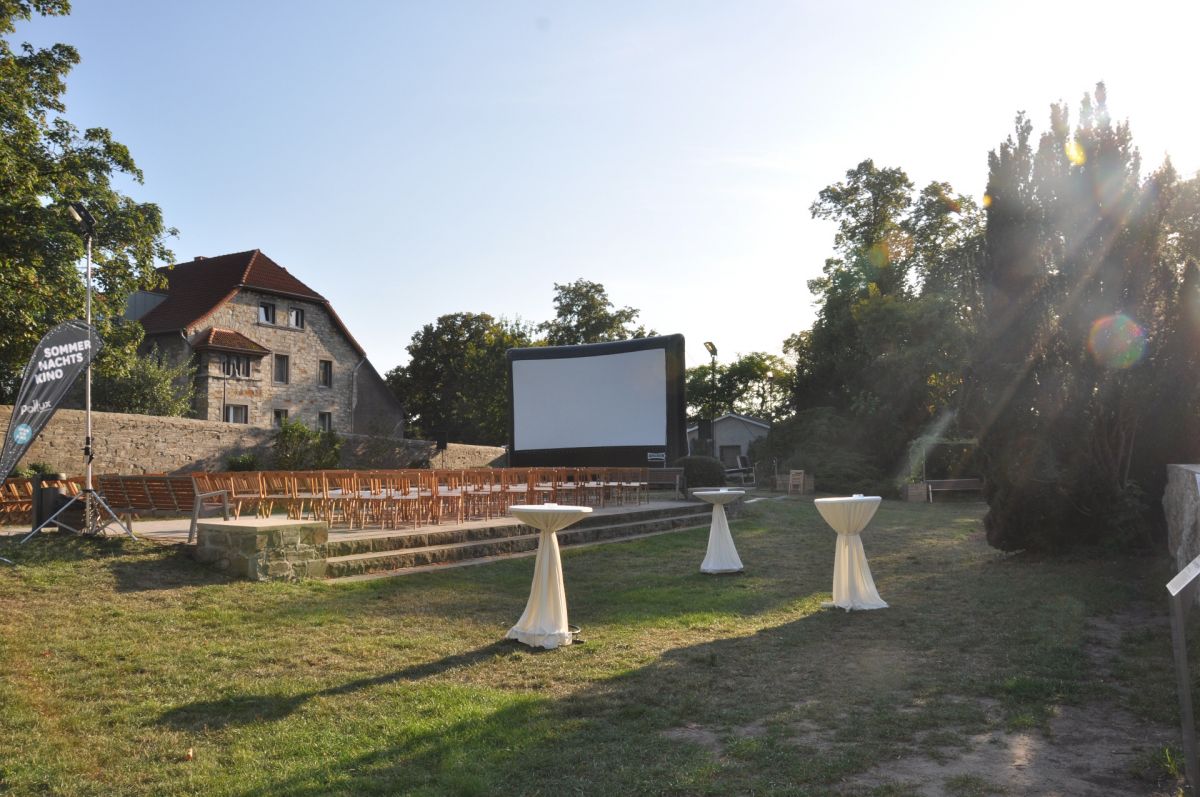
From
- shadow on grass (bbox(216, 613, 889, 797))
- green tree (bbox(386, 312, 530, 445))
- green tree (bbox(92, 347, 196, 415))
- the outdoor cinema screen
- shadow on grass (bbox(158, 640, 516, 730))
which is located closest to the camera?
shadow on grass (bbox(216, 613, 889, 797))

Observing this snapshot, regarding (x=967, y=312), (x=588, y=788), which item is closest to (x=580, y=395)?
(x=967, y=312)

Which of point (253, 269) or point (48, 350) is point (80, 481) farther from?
point (253, 269)

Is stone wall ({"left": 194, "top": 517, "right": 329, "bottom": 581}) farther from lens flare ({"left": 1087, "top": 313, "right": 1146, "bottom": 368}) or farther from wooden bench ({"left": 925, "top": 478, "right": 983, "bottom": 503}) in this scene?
wooden bench ({"left": 925, "top": 478, "right": 983, "bottom": 503})

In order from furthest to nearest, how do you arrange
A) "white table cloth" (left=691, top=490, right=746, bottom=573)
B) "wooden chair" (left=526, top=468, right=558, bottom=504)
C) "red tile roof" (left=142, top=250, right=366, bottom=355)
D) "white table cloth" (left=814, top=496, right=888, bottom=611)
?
"red tile roof" (left=142, top=250, right=366, bottom=355)
"wooden chair" (left=526, top=468, right=558, bottom=504)
"white table cloth" (left=691, top=490, right=746, bottom=573)
"white table cloth" (left=814, top=496, right=888, bottom=611)

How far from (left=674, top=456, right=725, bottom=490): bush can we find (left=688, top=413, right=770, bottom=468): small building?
17776mm

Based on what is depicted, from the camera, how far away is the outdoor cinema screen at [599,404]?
20.6m

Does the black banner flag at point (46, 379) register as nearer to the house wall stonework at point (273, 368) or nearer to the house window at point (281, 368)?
the house wall stonework at point (273, 368)

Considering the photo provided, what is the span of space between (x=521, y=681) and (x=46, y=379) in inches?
222

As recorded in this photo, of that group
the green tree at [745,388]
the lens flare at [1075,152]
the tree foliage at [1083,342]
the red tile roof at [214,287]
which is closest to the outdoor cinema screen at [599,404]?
the red tile roof at [214,287]

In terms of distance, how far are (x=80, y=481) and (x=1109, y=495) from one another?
A: 1106cm

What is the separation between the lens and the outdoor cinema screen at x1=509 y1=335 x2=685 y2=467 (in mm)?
20562

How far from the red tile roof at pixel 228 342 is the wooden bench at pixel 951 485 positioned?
62.5ft

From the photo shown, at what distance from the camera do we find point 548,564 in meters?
5.84

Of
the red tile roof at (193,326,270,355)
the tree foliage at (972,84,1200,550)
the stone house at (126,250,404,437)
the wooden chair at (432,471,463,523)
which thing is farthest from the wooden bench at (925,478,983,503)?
the red tile roof at (193,326,270,355)
